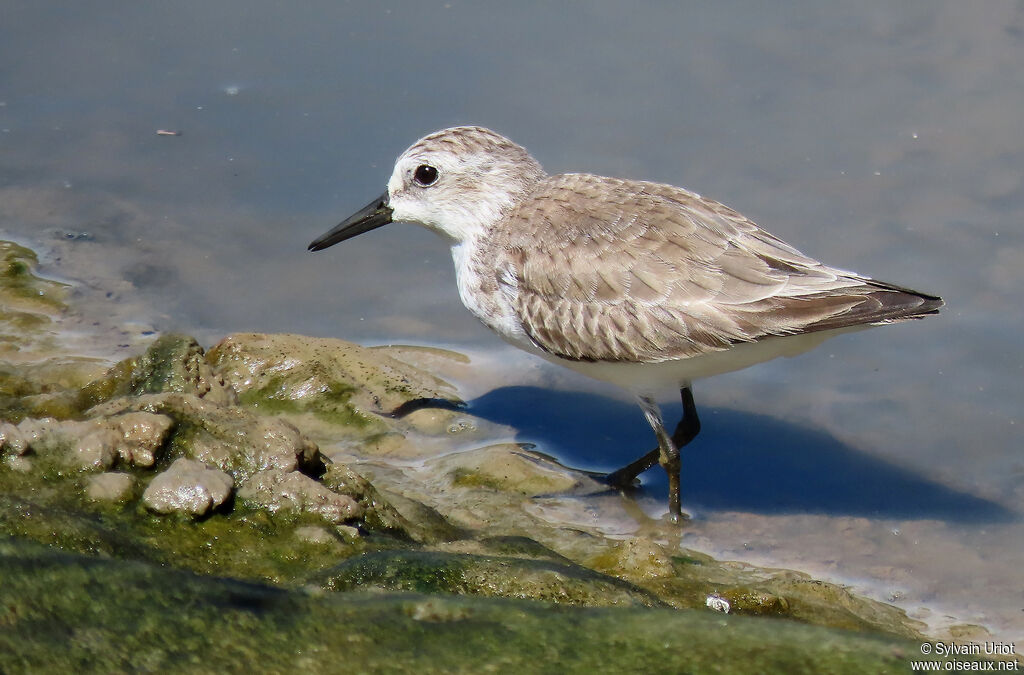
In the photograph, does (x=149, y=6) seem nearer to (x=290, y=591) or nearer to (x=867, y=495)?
(x=867, y=495)

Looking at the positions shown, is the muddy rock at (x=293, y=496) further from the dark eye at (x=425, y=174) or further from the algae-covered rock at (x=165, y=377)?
the dark eye at (x=425, y=174)

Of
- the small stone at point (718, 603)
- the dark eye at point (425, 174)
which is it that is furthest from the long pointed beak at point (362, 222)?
the small stone at point (718, 603)

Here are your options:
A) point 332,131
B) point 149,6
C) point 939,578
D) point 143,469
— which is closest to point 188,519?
point 143,469

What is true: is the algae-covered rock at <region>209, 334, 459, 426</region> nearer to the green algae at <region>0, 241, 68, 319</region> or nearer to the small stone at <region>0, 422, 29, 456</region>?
the green algae at <region>0, 241, 68, 319</region>

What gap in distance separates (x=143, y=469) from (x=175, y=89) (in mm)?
6016

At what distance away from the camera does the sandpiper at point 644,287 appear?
5504 millimetres

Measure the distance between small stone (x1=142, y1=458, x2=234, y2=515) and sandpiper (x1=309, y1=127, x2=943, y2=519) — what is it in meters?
2.32

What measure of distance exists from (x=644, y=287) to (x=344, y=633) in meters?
3.09

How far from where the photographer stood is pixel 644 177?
824cm

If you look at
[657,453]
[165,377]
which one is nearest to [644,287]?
[657,453]

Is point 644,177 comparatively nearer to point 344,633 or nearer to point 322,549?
point 322,549

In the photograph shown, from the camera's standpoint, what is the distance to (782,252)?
19.0 feet

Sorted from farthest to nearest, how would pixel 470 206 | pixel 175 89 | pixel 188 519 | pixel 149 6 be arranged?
1. pixel 149 6
2. pixel 175 89
3. pixel 470 206
4. pixel 188 519

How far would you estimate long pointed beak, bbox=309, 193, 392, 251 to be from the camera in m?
6.90
